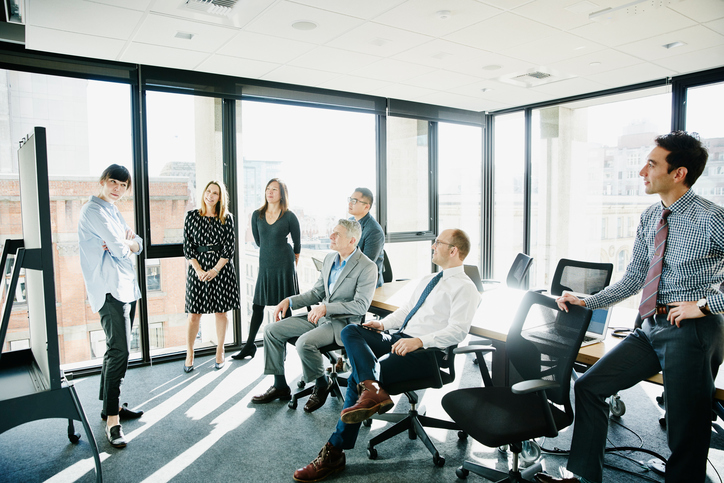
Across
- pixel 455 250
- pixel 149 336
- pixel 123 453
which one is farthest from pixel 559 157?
pixel 123 453

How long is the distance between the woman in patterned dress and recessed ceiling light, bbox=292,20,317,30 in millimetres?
1544

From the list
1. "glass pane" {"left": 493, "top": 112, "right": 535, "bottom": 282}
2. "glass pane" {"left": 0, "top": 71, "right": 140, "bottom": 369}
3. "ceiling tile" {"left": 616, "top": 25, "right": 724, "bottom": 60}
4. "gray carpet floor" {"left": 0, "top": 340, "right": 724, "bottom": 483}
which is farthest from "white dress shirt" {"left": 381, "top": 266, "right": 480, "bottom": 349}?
"glass pane" {"left": 493, "top": 112, "right": 535, "bottom": 282}

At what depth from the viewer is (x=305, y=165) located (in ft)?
17.9

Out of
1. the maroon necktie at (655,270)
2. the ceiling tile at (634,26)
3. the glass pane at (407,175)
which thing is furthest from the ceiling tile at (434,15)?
the glass pane at (407,175)

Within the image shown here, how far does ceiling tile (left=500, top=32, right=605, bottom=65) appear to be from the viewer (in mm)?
3703

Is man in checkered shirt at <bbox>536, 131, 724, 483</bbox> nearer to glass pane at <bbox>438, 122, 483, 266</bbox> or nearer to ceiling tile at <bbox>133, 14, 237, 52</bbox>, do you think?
ceiling tile at <bbox>133, 14, 237, 52</bbox>

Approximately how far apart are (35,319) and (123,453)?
95cm

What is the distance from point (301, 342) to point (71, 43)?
9.30 ft

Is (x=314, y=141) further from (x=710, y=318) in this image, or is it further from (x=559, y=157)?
(x=710, y=318)

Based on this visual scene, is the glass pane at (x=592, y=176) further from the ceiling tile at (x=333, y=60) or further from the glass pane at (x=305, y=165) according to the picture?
the ceiling tile at (x=333, y=60)

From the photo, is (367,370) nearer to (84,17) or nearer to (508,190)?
(84,17)

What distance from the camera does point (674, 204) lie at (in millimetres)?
2264

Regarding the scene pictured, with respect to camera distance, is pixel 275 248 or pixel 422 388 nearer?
pixel 422 388

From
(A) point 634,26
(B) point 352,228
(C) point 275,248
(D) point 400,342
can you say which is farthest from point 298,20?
(A) point 634,26
